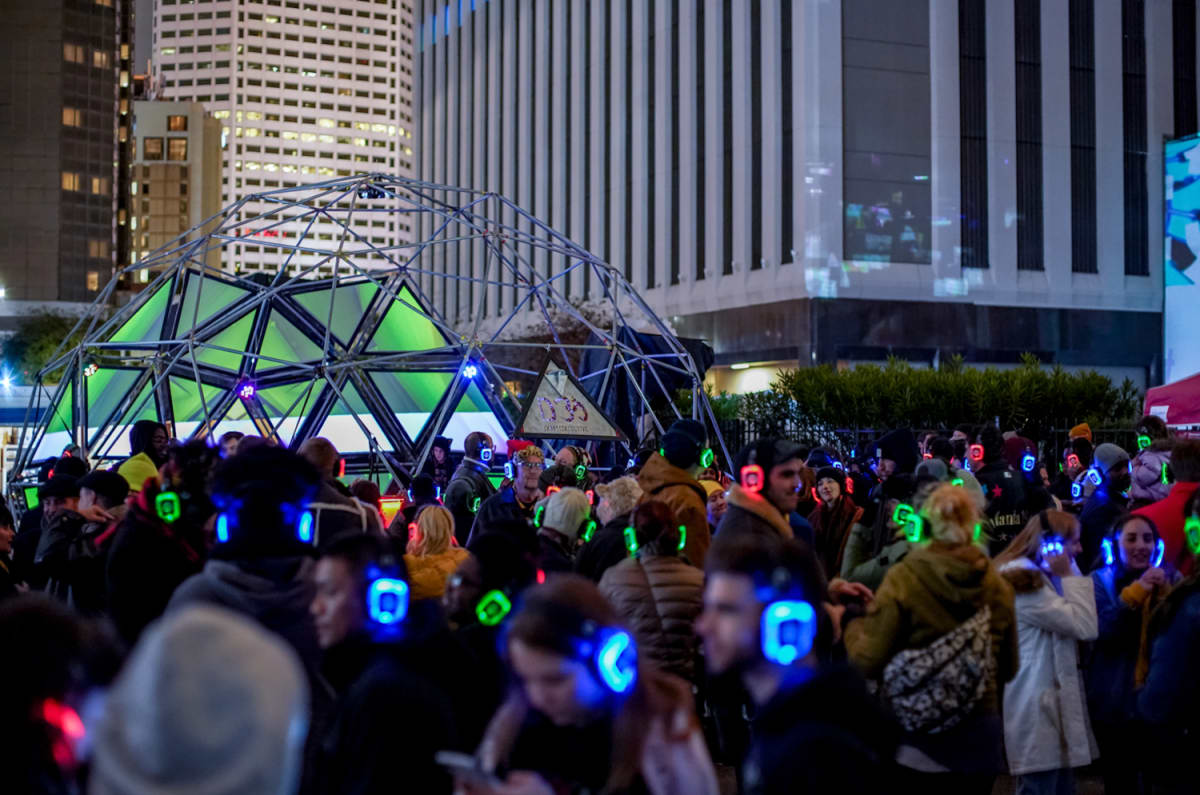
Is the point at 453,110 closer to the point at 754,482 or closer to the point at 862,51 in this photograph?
the point at 862,51

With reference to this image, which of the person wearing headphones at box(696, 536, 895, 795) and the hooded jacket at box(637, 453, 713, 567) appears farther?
the hooded jacket at box(637, 453, 713, 567)

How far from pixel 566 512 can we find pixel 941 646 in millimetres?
3187

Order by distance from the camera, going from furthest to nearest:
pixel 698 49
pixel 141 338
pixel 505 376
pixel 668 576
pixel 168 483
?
pixel 505 376, pixel 698 49, pixel 141 338, pixel 668 576, pixel 168 483

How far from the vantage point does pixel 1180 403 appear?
1789cm

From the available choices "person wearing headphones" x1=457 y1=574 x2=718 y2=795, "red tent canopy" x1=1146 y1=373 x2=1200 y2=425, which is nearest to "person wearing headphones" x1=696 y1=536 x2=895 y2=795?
"person wearing headphones" x1=457 y1=574 x2=718 y2=795

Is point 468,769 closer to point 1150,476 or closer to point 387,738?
point 387,738

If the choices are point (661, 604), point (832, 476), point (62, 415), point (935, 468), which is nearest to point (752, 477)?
point (661, 604)

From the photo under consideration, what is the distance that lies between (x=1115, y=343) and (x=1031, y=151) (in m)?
6.52

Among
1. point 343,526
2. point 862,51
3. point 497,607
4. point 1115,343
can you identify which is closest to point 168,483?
point 343,526

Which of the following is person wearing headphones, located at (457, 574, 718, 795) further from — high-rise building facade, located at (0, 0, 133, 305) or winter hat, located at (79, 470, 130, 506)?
high-rise building facade, located at (0, 0, 133, 305)

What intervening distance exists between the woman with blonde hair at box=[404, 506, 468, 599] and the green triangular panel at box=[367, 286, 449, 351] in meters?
11.6

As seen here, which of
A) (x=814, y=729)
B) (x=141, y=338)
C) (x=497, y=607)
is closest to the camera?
(x=814, y=729)

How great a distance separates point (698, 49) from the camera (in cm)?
4547

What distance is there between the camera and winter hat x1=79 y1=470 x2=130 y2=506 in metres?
7.54
